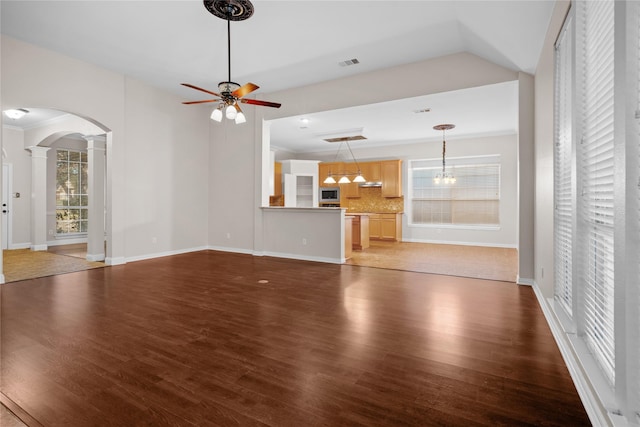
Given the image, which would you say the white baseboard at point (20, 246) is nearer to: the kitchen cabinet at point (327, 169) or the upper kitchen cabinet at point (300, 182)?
the upper kitchen cabinet at point (300, 182)

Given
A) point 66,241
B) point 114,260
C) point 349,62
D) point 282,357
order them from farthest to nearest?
1. point 66,241
2. point 114,260
3. point 349,62
4. point 282,357

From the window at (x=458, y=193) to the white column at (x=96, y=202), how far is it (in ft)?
25.4

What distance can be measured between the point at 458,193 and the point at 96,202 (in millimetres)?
8773

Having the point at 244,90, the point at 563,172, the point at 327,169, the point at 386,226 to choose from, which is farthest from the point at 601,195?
the point at 327,169

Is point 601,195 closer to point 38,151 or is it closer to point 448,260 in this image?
point 448,260

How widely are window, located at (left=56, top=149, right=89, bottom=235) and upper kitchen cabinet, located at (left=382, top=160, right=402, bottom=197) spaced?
8.11m

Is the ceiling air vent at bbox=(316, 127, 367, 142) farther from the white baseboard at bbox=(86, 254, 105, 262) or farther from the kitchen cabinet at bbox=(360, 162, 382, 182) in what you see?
the white baseboard at bbox=(86, 254, 105, 262)

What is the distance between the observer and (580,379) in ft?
5.94

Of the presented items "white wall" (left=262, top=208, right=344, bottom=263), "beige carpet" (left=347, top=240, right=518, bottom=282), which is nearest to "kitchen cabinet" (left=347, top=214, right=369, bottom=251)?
"beige carpet" (left=347, top=240, right=518, bottom=282)

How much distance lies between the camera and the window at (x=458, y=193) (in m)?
8.61

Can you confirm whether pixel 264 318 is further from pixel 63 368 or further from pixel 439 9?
pixel 439 9

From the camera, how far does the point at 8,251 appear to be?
7.18 metres

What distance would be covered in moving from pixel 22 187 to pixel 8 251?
5.16ft

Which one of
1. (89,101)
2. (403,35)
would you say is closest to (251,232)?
(89,101)
